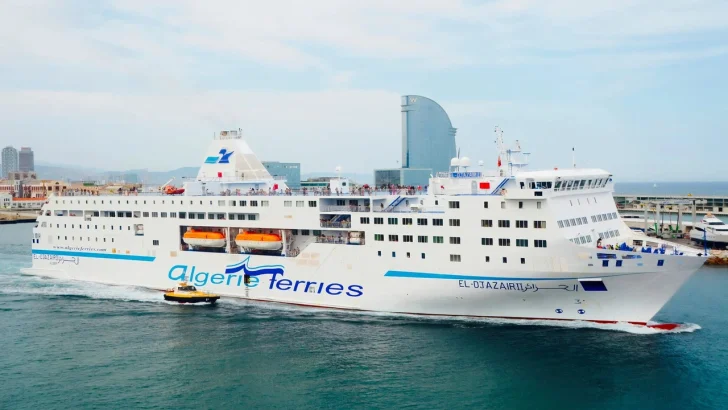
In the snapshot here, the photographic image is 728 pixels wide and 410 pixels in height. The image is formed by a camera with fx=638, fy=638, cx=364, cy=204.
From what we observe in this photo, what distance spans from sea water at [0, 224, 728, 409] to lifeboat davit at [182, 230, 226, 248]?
3177mm

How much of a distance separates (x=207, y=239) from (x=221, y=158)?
5414 millimetres

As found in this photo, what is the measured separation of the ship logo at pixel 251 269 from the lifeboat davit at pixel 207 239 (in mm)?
1168

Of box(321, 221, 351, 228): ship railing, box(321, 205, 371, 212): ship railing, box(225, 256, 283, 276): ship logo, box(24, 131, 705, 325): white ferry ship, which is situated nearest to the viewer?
box(24, 131, 705, 325): white ferry ship

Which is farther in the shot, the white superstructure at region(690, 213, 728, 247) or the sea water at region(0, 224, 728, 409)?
the white superstructure at region(690, 213, 728, 247)

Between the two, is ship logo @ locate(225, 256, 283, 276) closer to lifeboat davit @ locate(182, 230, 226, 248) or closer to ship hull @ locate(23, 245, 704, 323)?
ship hull @ locate(23, 245, 704, 323)

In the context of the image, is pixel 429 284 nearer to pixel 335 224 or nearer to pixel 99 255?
pixel 335 224

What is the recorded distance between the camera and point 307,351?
20.6m

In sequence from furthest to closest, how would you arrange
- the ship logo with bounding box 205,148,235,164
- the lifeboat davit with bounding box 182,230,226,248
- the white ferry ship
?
the ship logo with bounding box 205,148,235,164, the lifeboat davit with bounding box 182,230,226,248, the white ferry ship

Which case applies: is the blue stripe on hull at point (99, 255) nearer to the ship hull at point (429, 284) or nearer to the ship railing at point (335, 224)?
the ship hull at point (429, 284)

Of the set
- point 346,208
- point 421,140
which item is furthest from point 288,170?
point 346,208

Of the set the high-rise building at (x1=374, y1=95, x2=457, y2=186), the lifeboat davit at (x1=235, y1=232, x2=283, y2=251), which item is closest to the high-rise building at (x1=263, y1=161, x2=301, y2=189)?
the high-rise building at (x1=374, y1=95, x2=457, y2=186)

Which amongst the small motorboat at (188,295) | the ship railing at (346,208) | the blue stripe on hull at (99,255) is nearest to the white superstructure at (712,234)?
the ship railing at (346,208)

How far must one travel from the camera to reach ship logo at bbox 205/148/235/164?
31.7m

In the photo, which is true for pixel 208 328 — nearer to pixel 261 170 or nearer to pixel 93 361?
pixel 93 361
